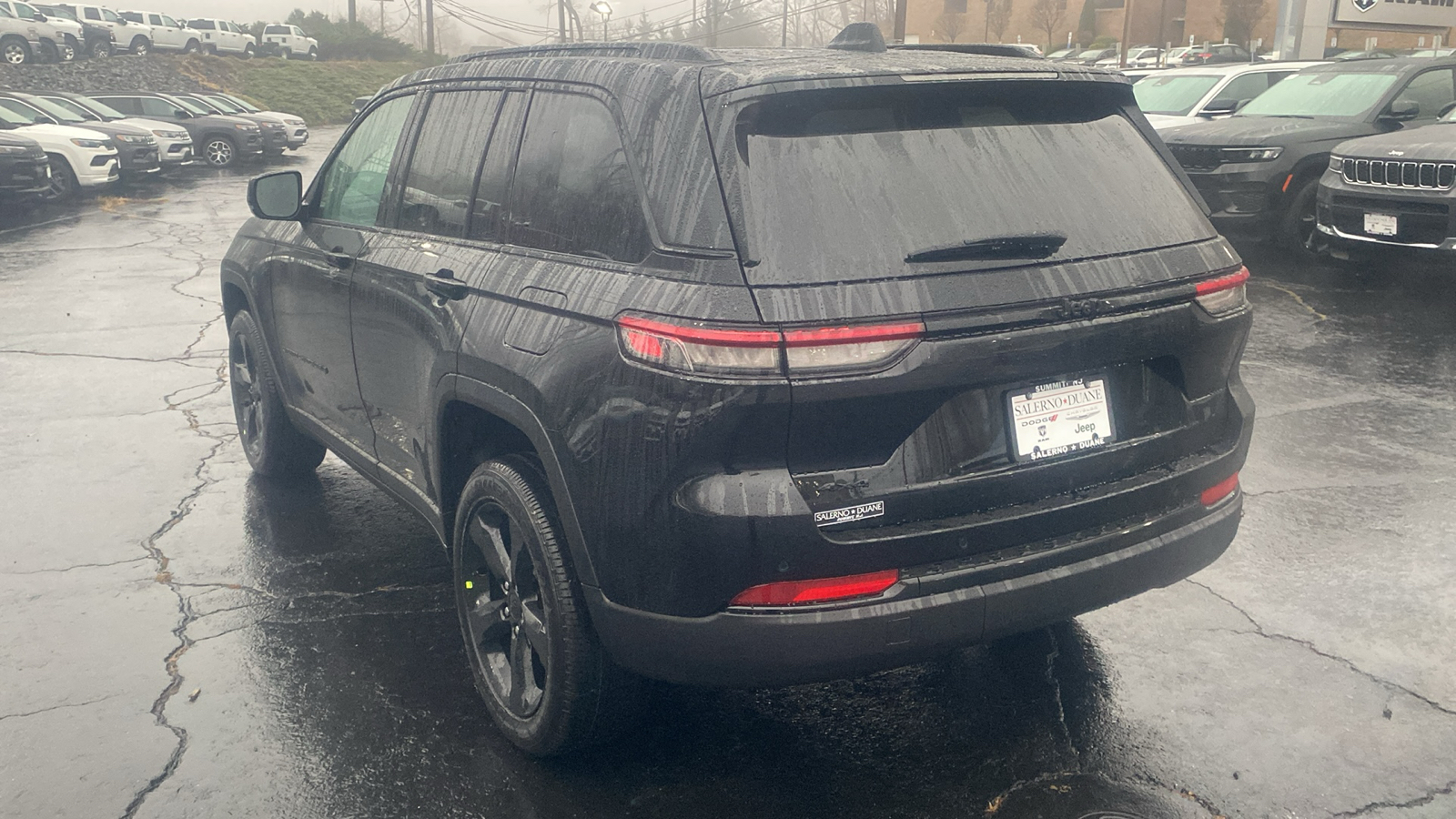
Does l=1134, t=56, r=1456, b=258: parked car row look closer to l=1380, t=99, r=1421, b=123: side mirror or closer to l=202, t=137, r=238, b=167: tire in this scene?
l=1380, t=99, r=1421, b=123: side mirror

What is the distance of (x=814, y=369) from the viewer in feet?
8.21

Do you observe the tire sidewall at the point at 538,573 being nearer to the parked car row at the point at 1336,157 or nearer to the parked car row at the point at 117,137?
the parked car row at the point at 1336,157

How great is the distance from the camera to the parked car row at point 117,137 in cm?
1761

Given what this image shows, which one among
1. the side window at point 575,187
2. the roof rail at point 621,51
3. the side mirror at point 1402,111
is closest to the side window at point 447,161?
the roof rail at point 621,51

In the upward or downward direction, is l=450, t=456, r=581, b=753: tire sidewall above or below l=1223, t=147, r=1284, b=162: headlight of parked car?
below

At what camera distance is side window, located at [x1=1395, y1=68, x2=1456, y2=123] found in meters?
11.1

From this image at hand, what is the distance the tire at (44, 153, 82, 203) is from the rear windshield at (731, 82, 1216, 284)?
62.9 ft

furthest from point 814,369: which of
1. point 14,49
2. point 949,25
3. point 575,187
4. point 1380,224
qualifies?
point 949,25

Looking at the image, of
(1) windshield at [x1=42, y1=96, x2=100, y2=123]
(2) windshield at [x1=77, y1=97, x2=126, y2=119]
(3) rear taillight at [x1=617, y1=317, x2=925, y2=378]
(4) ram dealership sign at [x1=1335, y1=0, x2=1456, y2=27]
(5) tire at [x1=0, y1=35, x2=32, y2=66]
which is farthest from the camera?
(5) tire at [x1=0, y1=35, x2=32, y2=66]

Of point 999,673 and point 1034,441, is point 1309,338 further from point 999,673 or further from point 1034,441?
point 1034,441

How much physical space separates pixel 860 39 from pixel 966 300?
105cm

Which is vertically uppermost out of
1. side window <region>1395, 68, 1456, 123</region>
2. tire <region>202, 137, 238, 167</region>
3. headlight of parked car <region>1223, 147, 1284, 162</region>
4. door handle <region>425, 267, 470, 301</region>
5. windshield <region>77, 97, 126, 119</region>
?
side window <region>1395, 68, 1456, 123</region>

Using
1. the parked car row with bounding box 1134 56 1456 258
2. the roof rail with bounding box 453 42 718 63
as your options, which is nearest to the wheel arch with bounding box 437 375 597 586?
the roof rail with bounding box 453 42 718 63

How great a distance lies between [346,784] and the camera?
10.3 feet
